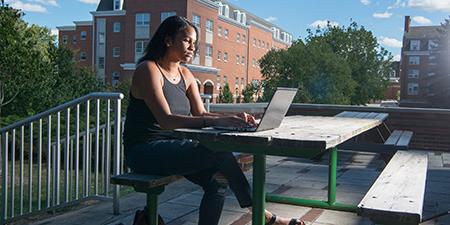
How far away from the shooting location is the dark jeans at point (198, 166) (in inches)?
115

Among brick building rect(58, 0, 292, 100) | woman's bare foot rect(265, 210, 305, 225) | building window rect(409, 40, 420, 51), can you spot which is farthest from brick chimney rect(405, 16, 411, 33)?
woman's bare foot rect(265, 210, 305, 225)

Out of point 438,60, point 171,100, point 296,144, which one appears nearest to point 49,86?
point 171,100

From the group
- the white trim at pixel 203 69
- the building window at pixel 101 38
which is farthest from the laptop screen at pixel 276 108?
the building window at pixel 101 38

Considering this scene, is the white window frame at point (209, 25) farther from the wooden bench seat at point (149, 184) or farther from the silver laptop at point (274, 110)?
the silver laptop at point (274, 110)

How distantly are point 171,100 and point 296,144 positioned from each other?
1038mm

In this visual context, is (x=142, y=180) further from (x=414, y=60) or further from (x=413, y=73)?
(x=414, y=60)

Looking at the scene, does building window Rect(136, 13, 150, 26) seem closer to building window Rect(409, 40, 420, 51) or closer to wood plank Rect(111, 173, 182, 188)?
wood plank Rect(111, 173, 182, 188)

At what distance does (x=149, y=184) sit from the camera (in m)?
2.80

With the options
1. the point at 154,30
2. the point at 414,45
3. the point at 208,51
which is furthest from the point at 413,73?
the point at 154,30

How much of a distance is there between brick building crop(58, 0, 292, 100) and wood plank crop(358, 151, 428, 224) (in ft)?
118

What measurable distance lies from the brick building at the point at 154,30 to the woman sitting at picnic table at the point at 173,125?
36.0 meters

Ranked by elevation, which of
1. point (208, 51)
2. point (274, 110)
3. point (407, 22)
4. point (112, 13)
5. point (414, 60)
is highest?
point (407, 22)

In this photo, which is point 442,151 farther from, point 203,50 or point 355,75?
point 355,75

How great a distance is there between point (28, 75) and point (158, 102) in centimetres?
814
